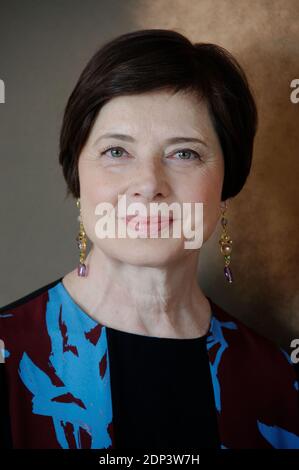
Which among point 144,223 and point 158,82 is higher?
point 158,82

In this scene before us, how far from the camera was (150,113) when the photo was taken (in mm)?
1042

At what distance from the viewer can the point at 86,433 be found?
1061mm

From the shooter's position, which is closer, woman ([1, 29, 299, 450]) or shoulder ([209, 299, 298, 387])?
woman ([1, 29, 299, 450])

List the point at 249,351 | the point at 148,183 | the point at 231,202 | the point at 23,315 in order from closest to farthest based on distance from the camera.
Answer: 1. the point at 148,183
2. the point at 23,315
3. the point at 249,351
4. the point at 231,202

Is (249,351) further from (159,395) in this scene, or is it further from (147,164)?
(147,164)

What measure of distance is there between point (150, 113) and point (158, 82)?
5 centimetres

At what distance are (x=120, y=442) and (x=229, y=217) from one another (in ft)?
2.00

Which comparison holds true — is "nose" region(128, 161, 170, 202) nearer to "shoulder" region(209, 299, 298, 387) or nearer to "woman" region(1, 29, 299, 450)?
"woman" region(1, 29, 299, 450)

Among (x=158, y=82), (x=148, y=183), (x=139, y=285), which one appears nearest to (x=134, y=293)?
(x=139, y=285)

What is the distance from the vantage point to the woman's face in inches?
40.9

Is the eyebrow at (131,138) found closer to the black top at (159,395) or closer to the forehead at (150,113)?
the forehead at (150,113)

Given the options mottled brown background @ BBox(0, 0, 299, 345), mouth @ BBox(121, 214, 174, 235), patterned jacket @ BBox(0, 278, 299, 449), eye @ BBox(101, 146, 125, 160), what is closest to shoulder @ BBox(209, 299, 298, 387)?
patterned jacket @ BBox(0, 278, 299, 449)

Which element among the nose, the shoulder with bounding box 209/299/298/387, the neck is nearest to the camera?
the nose
